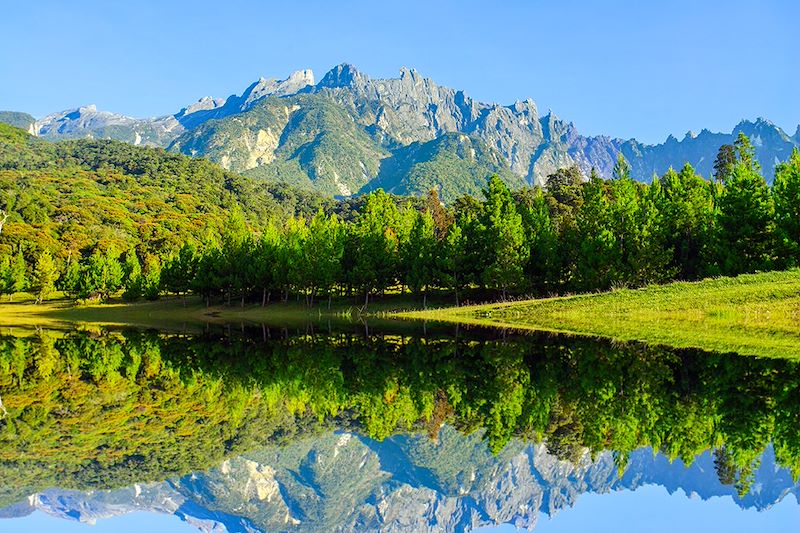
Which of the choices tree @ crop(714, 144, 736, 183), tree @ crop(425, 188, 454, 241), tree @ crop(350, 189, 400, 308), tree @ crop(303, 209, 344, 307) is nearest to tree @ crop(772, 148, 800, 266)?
tree @ crop(350, 189, 400, 308)

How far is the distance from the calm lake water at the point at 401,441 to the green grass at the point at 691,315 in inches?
216

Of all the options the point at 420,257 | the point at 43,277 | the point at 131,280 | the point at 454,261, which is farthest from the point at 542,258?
the point at 43,277

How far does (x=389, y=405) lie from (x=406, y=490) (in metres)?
6.22

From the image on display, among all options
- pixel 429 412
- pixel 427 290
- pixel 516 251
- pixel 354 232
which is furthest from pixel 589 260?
pixel 429 412

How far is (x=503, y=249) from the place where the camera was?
65.1m

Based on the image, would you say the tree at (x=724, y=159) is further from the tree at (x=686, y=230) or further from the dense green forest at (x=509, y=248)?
the tree at (x=686, y=230)

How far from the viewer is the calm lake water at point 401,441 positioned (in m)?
12.1

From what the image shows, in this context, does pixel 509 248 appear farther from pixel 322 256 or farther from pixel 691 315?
pixel 691 315

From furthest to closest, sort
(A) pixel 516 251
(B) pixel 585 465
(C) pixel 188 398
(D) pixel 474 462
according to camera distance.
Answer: (A) pixel 516 251, (C) pixel 188 398, (D) pixel 474 462, (B) pixel 585 465

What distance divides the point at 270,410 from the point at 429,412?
17.1ft

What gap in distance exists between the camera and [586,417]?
1608 centimetres

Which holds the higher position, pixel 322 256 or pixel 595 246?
pixel 595 246

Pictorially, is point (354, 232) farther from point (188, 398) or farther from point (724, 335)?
point (188, 398)

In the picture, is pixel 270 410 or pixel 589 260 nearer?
pixel 270 410
